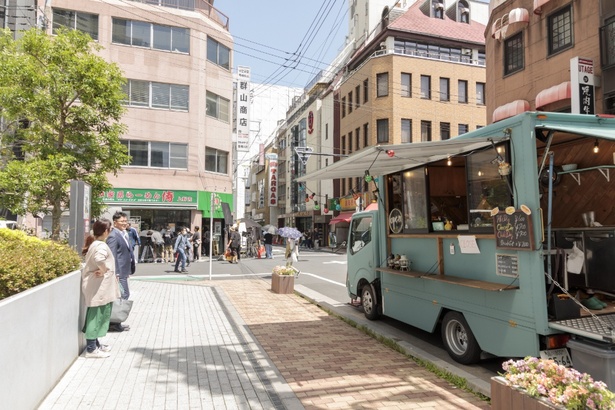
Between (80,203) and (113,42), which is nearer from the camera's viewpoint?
(80,203)

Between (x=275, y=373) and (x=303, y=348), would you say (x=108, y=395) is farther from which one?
(x=303, y=348)

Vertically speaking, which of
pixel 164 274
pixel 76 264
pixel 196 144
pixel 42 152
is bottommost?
pixel 164 274

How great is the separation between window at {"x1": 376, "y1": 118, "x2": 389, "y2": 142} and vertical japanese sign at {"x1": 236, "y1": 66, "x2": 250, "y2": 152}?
9909mm

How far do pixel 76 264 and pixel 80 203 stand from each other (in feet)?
7.09

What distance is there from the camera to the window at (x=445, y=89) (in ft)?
111

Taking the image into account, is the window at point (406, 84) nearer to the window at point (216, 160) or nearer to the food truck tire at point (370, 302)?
the window at point (216, 160)

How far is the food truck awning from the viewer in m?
5.27

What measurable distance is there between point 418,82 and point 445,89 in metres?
2.67

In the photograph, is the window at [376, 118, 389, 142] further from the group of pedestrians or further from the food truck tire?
the group of pedestrians

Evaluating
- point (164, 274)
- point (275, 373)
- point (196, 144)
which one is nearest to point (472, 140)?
point (275, 373)

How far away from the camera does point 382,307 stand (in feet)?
25.7

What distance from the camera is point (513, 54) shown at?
19.0m

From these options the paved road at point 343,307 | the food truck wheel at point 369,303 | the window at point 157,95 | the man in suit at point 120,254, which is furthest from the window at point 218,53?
the food truck wheel at point 369,303

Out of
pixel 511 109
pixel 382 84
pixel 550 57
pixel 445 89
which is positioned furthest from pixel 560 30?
pixel 445 89
